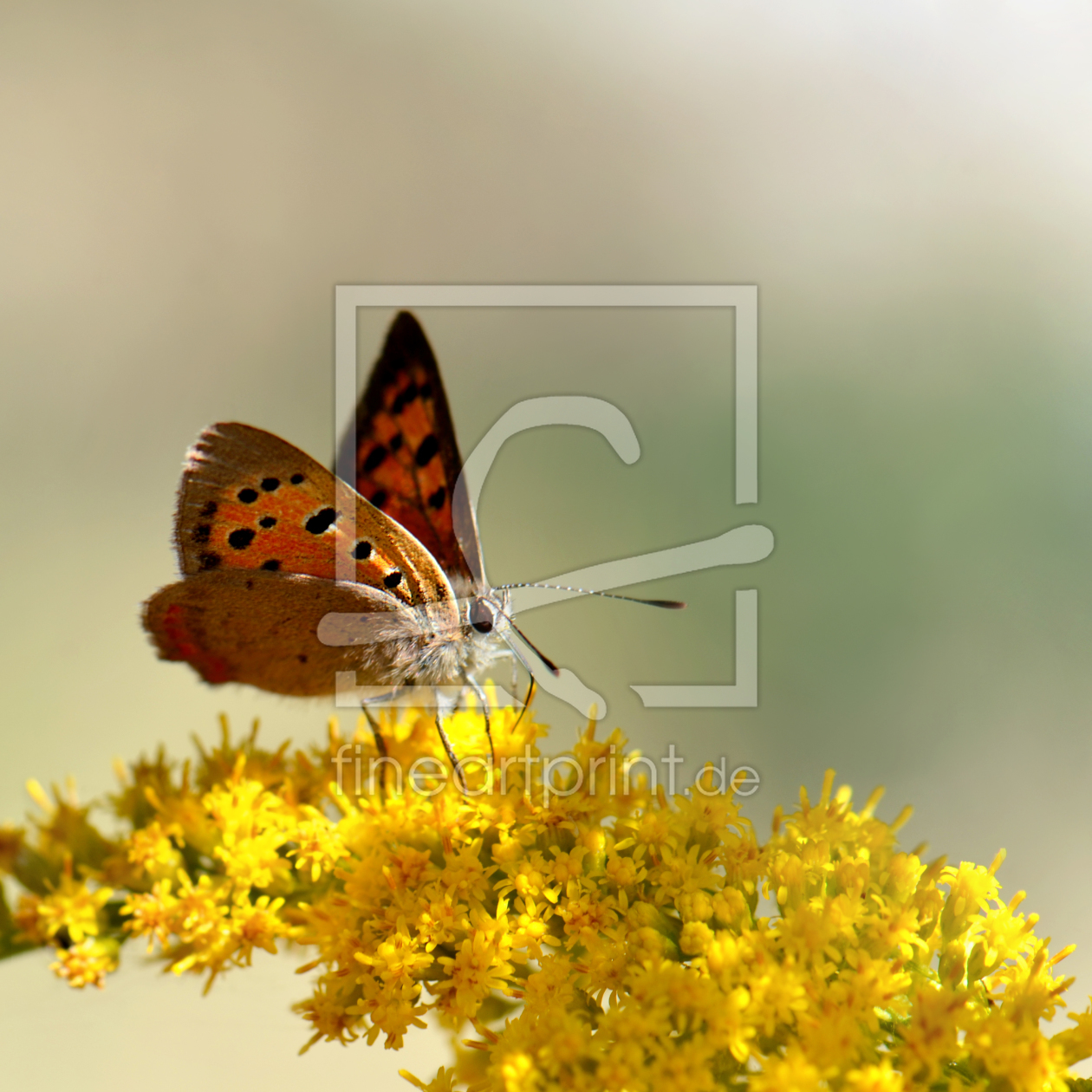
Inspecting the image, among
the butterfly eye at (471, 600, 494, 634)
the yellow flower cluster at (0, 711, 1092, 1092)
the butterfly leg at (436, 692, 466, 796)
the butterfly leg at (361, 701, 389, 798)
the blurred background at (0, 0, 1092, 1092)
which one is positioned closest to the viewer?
the yellow flower cluster at (0, 711, 1092, 1092)

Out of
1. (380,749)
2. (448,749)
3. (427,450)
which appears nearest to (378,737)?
(380,749)

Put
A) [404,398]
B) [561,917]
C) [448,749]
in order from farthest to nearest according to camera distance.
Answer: [404,398]
[448,749]
[561,917]

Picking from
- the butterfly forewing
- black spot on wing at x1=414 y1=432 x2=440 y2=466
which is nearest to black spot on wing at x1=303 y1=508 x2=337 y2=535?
the butterfly forewing

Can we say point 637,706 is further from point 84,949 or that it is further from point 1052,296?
point 1052,296

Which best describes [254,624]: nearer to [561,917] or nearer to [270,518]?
[270,518]

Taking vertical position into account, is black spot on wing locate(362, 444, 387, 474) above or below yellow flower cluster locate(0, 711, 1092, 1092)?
above

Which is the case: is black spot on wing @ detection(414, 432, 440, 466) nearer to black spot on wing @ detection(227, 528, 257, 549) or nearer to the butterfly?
the butterfly

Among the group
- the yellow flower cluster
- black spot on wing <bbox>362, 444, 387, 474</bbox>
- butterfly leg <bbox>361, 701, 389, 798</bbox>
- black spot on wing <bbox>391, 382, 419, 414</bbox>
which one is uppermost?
black spot on wing <bbox>391, 382, 419, 414</bbox>

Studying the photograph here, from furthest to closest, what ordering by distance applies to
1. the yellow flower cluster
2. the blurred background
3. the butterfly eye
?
1. the blurred background
2. the butterfly eye
3. the yellow flower cluster
